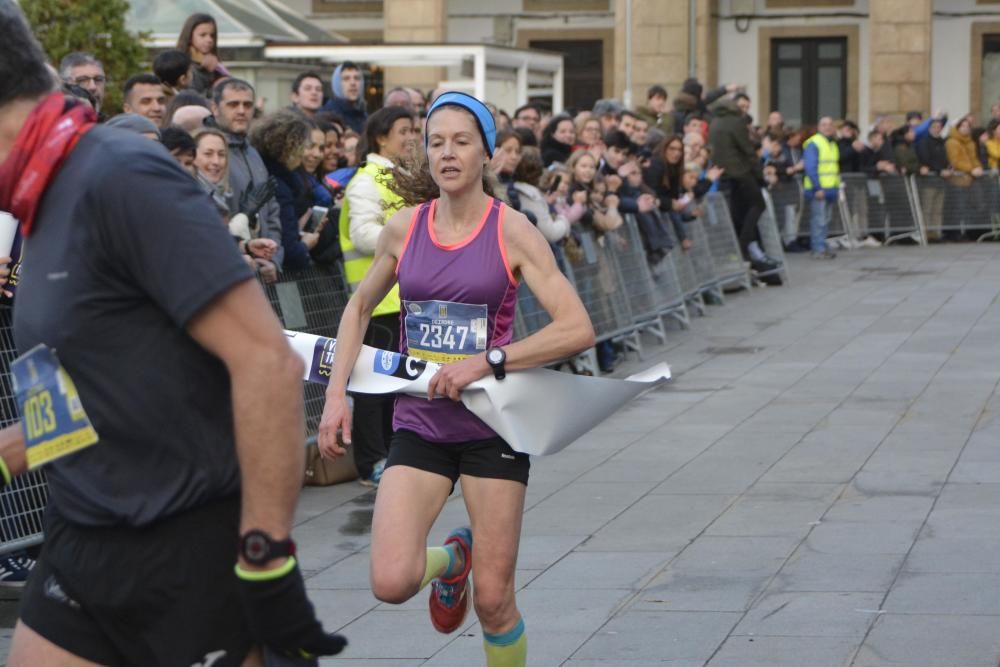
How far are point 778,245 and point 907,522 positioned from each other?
12797 mm

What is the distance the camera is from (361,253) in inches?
360

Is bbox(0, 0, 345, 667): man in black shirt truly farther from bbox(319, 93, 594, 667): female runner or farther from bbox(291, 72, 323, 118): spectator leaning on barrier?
bbox(291, 72, 323, 118): spectator leaning on barrier

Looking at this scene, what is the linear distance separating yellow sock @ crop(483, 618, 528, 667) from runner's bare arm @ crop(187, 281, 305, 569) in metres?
2.22

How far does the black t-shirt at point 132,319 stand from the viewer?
9.14 ft

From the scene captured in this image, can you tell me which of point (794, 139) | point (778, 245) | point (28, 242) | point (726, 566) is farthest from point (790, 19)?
point (28, 242)

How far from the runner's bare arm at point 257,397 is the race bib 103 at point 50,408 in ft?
0.90

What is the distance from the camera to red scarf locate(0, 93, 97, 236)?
285 cm

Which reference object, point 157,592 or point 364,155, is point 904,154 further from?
point 157,592

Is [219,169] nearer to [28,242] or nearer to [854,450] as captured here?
[854,450]

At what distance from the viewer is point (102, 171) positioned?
2816 mm

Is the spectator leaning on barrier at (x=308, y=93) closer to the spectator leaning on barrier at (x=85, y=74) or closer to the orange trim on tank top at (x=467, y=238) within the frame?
the spectator leaning on barrier at (x=85, y=74)

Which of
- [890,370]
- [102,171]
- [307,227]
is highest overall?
[102,171]

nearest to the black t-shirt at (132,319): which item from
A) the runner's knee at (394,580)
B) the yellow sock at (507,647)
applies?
the runner's knee at (394,580)

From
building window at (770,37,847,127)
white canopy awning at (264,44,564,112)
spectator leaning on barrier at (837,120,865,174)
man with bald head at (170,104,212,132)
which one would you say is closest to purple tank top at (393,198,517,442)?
man with bald head at (170,104,212,132)
